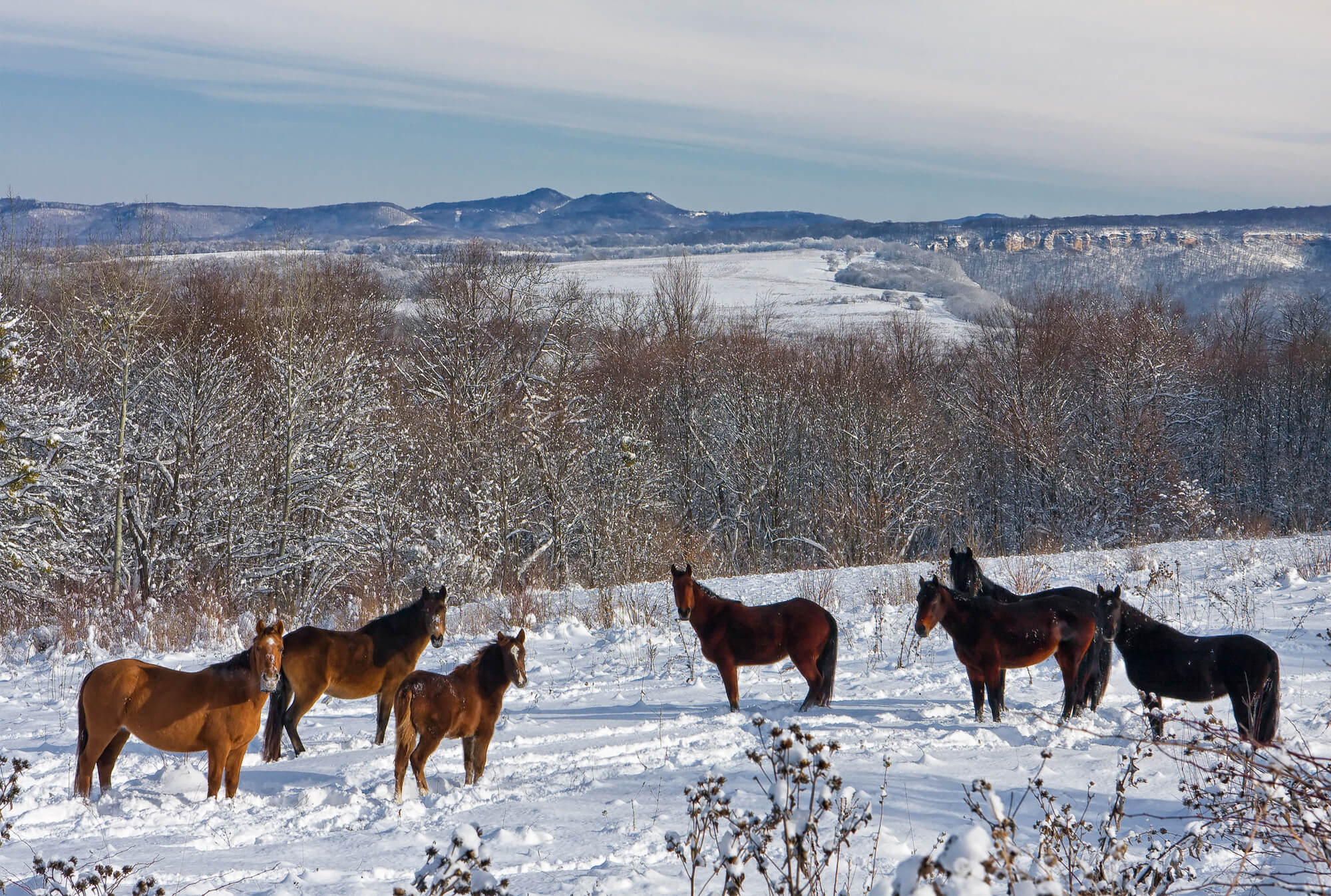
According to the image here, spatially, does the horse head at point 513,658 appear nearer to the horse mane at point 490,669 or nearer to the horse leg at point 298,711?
the horse mane at point 490,669

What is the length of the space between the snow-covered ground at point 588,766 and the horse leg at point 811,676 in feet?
0.54

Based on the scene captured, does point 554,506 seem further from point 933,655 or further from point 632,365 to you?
point 933,655

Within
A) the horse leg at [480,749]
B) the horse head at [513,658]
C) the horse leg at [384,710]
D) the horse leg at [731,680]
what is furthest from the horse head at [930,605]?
the horse leg at [384,710]

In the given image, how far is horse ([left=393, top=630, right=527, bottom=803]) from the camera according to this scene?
241 inches

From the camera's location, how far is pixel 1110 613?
6.89 m

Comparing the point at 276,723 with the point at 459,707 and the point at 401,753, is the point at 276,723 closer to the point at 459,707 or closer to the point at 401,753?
the point at 401,753

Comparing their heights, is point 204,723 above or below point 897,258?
below

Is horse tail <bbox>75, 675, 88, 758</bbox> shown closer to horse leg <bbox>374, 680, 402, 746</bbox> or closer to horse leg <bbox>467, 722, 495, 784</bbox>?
horse leg <bbox>374, 680, 402, 746</bbox>

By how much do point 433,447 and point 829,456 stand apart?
17725 millimetres

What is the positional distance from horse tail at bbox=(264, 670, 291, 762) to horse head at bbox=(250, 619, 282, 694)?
84 cm

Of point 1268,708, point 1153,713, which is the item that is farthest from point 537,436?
point 1153,713

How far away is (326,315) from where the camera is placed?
3106 centimetres

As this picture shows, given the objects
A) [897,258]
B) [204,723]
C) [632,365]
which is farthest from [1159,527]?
[897,258]

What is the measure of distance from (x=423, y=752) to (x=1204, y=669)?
537cm
